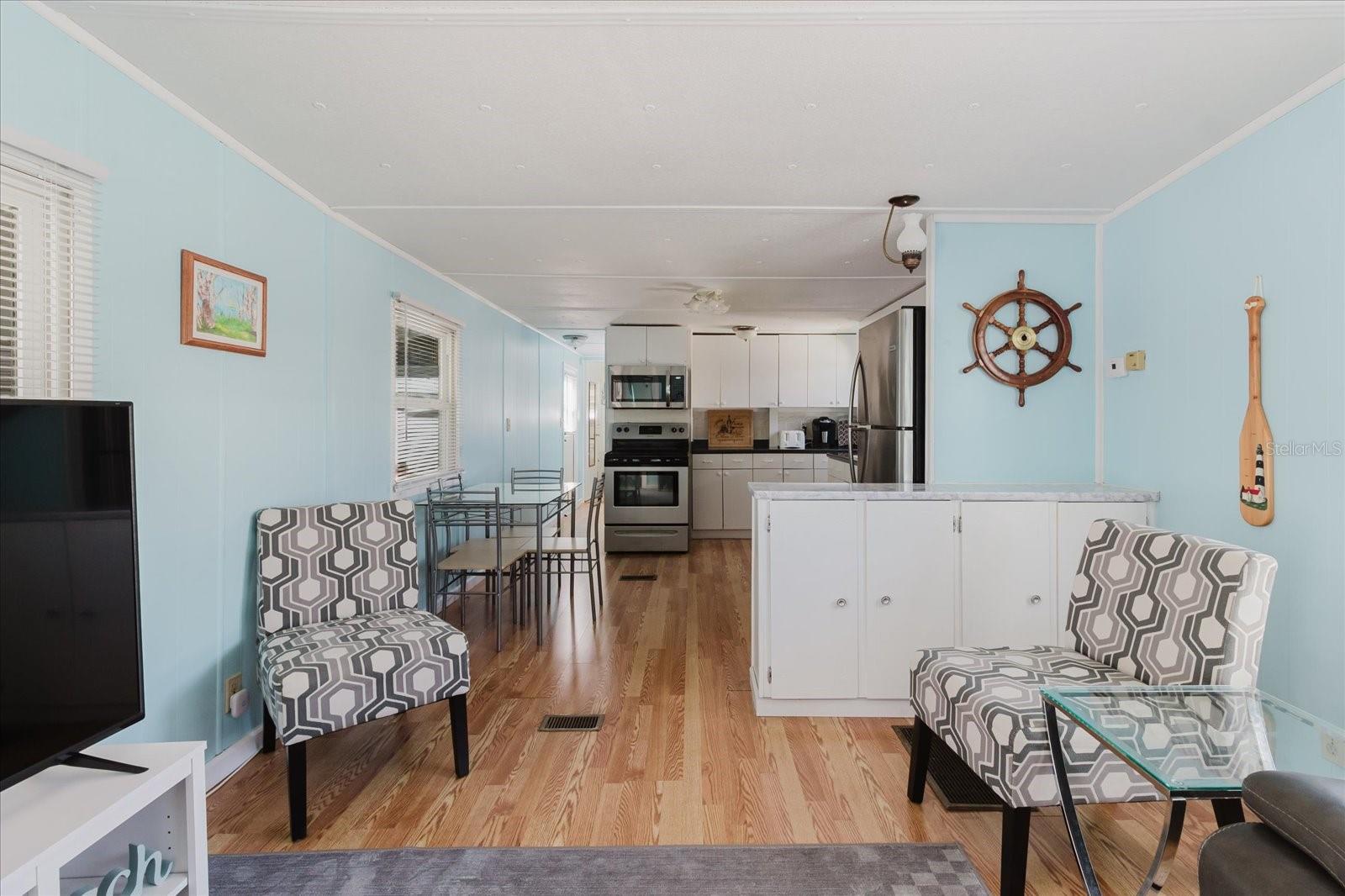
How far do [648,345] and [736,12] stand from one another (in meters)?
4.99

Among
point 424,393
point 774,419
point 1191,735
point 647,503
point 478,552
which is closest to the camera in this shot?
point 1191,735

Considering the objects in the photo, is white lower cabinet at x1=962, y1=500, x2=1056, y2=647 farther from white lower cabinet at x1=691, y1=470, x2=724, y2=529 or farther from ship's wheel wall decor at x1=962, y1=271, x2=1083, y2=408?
white lower cabinet at x1=691, y1=470, x2=724, y2=529

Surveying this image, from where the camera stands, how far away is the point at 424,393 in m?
4.45

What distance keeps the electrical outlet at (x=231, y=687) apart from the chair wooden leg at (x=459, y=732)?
32.6 inches

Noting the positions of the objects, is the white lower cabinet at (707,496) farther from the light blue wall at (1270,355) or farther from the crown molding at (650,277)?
the light blue wall at (1270,355)

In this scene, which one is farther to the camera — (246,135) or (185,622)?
(246,135)

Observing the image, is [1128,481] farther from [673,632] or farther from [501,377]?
[501,377]

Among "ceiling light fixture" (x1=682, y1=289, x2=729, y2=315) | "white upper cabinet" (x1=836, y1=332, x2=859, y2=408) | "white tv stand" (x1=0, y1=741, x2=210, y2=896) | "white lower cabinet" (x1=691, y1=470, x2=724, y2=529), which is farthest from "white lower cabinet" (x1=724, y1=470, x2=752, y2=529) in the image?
"white tv stand" (x1=0, y1=741, x2=210, y2=896)

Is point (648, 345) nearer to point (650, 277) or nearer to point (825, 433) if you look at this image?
point (650, 277)

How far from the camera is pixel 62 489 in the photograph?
4.60 ft

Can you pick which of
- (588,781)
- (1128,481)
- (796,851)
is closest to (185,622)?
(588,781)

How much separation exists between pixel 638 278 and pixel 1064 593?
128 inches

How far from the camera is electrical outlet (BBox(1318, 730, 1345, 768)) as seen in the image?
1.40 metres

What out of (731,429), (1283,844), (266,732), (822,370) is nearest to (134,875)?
(266,732)
